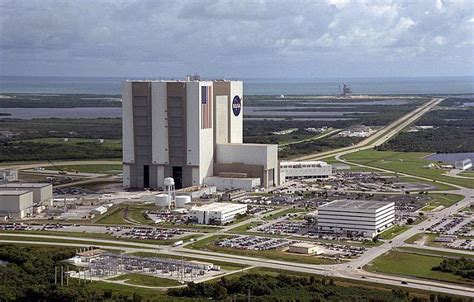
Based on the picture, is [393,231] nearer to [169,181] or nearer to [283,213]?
[283,213]

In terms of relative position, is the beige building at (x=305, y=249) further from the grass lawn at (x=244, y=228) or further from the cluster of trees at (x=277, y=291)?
the cluster of trees at (x=277, y=291)

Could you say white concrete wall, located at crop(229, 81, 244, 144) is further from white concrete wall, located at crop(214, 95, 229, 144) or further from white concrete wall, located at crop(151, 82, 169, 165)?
white concrete wall, located at crop(151, 82, 169, 165)

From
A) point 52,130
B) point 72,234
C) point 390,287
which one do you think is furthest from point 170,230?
point 52,130

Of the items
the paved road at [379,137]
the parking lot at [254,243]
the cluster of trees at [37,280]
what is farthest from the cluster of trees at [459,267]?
the paved road at [379,137]

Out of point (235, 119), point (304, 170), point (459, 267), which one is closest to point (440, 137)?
point (304, 170)

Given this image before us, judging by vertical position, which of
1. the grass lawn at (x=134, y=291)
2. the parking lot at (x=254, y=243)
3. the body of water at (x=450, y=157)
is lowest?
the grass lawn at (x=134, y=291)

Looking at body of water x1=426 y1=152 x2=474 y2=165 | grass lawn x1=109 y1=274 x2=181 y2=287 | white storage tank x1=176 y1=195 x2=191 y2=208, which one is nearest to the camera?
grass lawn x1=109 y1=274 x2=181 y2=287

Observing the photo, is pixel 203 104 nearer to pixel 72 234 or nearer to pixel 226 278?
pixel 72 234

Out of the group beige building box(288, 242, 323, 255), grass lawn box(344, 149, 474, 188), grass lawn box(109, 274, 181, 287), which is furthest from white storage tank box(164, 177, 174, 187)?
grass lawn box(344, 149, 474, 188)
